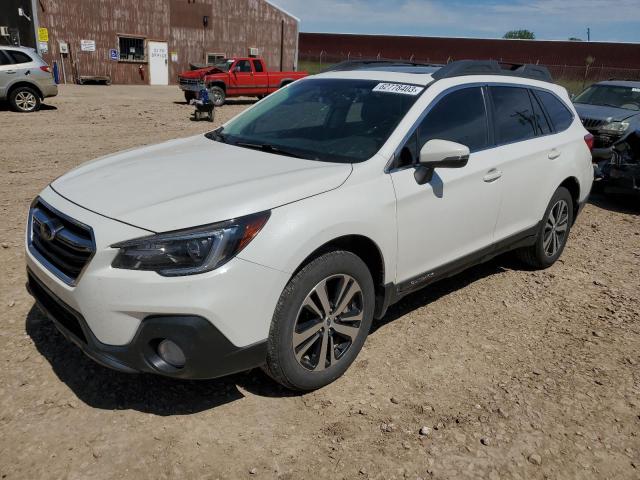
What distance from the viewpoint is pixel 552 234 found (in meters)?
4.97

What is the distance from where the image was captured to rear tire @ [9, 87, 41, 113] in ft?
46.1

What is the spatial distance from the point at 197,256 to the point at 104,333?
576 millimetres

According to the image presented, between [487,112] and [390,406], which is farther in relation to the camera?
[487,112]

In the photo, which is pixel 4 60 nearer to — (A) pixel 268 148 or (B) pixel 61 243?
(A) pixel 268 148

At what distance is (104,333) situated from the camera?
100 inches

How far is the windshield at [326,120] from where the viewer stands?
133 inches

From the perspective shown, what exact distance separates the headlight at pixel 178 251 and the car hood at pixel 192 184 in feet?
0.18

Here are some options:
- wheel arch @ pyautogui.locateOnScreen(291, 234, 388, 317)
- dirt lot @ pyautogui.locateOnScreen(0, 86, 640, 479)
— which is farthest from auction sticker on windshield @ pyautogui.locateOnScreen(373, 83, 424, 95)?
dirt lot @ pyautogui.locateOnScreen(0, 86, 640, 479)

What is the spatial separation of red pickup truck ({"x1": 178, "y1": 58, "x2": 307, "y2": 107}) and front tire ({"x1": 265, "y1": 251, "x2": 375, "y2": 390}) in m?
16.9

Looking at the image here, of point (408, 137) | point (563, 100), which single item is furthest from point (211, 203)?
point (563, 100)

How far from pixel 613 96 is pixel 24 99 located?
1386 centimetres

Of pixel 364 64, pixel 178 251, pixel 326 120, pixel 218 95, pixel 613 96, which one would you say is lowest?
pixel 218 95

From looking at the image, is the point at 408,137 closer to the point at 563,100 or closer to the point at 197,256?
the point at 197,256

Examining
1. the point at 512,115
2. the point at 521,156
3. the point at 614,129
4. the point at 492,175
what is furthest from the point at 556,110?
the point at 614,129
